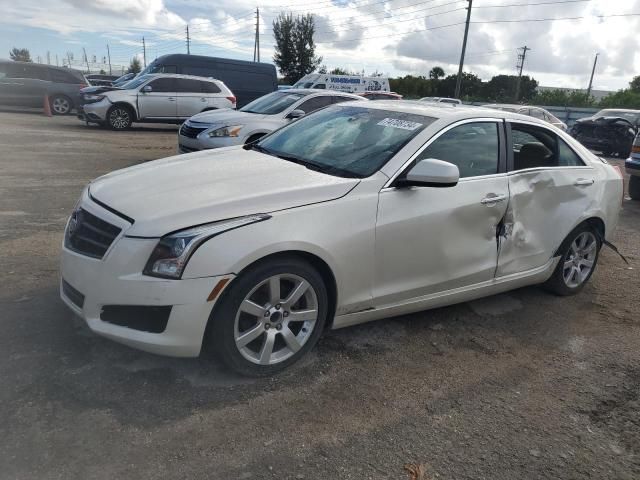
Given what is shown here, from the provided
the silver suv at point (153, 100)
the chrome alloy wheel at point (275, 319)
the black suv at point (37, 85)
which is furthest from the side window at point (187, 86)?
the chrome alloy wheel at point (275, 319)

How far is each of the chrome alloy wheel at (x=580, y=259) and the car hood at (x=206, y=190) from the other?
245 centimetres

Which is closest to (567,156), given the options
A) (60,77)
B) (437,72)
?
(60,77)

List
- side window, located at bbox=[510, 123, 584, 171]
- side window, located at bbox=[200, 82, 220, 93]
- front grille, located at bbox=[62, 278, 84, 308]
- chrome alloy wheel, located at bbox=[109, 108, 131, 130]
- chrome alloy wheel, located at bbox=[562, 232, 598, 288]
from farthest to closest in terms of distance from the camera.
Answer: side window, located at bbox=[200, 82, 220, 93] → chrome alloy wheel, located at bbox=[109, 108, 131, 130] → chrome alloy wheel, located at bbox=[562, 232, 598, 288] → side window, located at bbox=[510, 123, 584, 171] → front grille, located at bbox=[62, 278, 84, 308]

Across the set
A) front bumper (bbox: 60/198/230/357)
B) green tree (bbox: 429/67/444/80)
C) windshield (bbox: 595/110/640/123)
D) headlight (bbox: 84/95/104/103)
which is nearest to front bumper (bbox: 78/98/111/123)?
headlight (bbox: 84/95/104/103)

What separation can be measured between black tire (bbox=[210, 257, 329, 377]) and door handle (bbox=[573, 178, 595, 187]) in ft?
8.53

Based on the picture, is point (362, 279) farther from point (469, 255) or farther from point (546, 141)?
point (546, 141)

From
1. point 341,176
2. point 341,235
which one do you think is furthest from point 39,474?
point 341,176

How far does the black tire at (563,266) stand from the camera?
Answer: 458 cm

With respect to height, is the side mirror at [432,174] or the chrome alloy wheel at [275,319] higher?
the side mirror at [432,174]

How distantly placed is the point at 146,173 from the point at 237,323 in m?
1.31

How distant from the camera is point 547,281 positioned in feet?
15.4

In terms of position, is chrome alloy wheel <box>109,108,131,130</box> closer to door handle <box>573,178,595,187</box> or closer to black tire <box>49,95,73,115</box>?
black tire <box>49,95,73,115</box>

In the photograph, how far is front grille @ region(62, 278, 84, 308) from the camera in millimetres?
3003

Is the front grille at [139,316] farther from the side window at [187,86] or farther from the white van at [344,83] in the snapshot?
the white van at [344,83]
